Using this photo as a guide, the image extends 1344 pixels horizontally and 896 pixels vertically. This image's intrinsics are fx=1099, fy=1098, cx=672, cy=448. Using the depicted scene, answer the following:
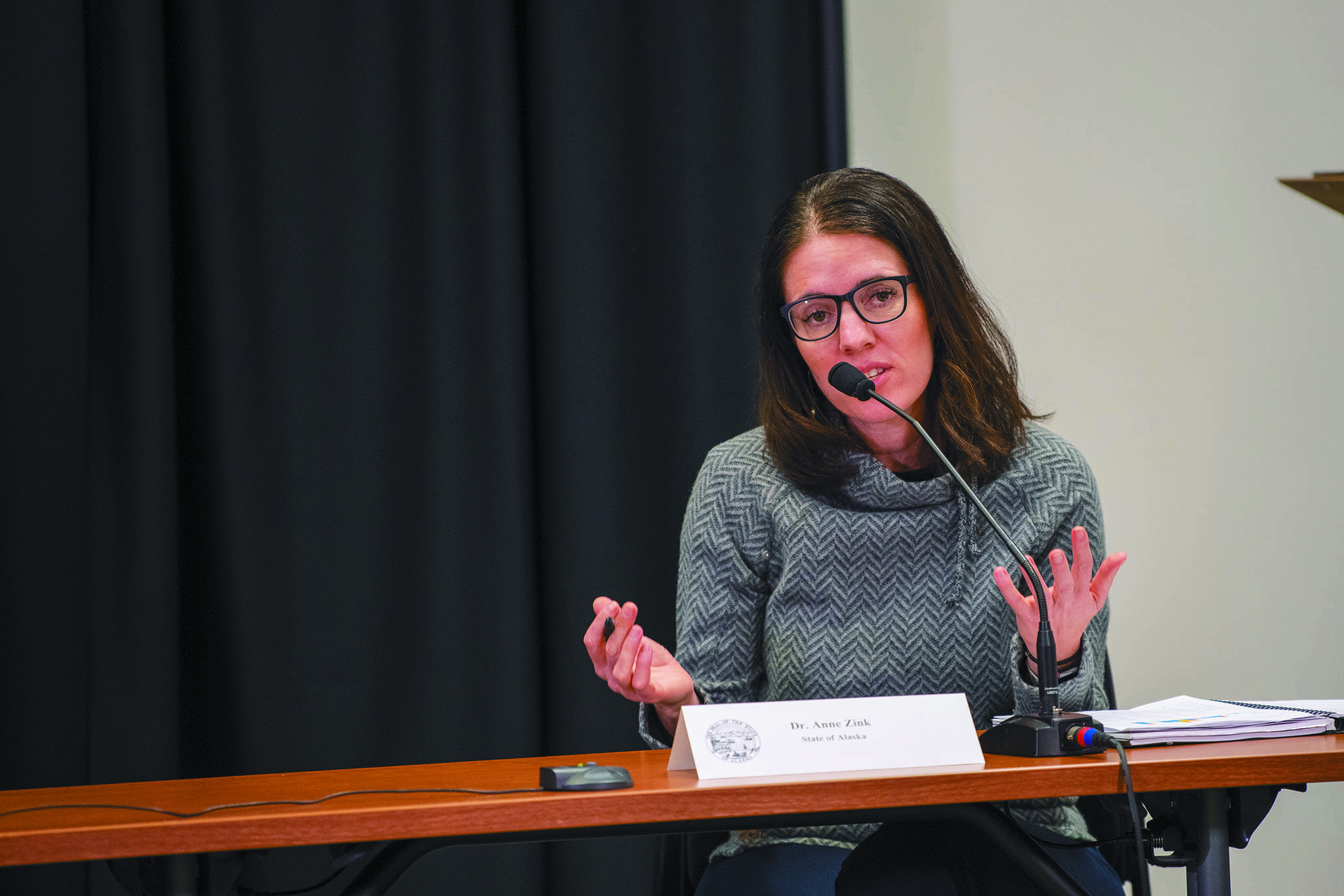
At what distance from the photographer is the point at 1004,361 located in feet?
5.26

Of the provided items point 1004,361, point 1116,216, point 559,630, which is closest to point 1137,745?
point 1004,361

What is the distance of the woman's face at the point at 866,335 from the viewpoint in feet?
4.67

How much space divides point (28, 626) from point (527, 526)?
799mm

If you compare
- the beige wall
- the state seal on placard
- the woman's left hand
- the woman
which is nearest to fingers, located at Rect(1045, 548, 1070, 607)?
the woman's left hand

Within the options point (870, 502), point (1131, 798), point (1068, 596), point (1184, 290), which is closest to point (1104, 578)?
point (1068, 596)

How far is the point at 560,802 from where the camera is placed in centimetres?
81

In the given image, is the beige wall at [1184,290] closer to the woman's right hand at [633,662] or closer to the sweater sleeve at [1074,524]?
the sweater sleeve at [1074,524]

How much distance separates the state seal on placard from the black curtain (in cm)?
112

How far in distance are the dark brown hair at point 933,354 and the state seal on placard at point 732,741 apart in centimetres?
60

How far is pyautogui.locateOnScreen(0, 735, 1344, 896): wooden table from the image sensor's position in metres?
0.75

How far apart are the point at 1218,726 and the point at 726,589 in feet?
2.10

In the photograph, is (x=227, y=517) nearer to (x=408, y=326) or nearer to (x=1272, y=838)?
(x=408, y=326)

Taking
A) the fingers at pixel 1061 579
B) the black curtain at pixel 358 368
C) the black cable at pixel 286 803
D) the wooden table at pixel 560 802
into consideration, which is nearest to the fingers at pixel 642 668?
the wooden table at pixel 560 802

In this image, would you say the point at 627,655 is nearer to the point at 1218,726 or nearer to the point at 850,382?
the point at 850,382
